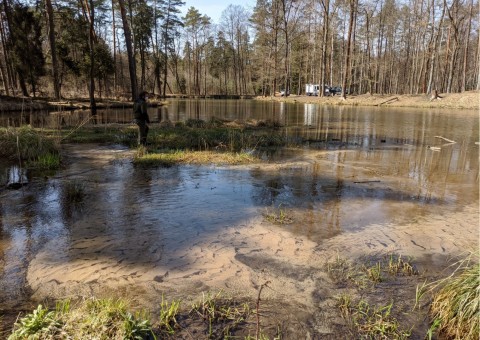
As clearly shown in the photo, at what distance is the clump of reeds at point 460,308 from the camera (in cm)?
287

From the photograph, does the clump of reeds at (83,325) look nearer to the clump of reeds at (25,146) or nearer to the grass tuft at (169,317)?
the grass tuft at (169,317)

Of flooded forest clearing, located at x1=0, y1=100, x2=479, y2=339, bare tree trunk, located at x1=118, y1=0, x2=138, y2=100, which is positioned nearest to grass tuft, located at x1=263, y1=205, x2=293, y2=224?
flooded forest clearing, located at x1=0, y1=100, x2=479, y2=339

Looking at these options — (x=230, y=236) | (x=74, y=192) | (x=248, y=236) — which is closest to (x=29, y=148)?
(x=74, y=192)

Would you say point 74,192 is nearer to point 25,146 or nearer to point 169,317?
point 25,146

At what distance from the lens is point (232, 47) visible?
6588 cm

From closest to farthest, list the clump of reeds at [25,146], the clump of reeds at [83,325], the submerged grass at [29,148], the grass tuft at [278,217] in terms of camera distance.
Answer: the clump of reeds at [83,325] → the grass tuft at [278,217] → the submerged grass at [29,148] → the clump of reeds at [25,146]

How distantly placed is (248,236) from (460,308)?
275 centimetres

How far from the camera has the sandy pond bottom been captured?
368cm

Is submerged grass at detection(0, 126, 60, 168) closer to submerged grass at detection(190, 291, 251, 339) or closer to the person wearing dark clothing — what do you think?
the person wearing dark clothing

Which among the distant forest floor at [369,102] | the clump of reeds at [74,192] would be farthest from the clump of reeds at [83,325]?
the distant forest floor at [369,102]

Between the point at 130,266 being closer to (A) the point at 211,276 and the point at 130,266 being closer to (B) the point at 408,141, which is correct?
(A) the point at 211,276

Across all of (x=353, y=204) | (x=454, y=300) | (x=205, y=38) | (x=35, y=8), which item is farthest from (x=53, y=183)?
(x=205, y=38)

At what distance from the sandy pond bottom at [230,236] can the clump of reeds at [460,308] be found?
8.0 inches

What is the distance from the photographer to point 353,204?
652cm
